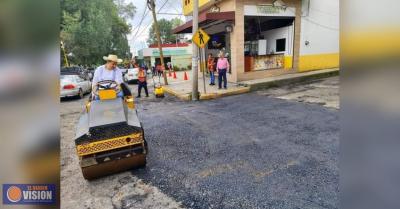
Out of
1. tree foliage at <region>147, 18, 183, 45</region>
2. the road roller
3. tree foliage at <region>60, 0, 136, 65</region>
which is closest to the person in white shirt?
the road roller

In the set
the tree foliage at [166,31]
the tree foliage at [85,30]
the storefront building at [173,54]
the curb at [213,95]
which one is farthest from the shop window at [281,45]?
the tree foliage at [166,31]

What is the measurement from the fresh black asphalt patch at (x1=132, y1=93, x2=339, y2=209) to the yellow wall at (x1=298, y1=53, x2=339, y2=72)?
26.3ft

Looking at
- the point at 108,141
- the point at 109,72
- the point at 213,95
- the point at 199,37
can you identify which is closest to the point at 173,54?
the point at 213,95

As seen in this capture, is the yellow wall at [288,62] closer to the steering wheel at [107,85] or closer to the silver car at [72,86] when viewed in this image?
the silver car at [72,86]

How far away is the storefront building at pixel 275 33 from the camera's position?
1310cm

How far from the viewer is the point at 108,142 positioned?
12.5 feet

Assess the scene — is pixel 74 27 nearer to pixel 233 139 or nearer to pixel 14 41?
pixel 233 139

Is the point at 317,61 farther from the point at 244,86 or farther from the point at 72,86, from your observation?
the point at 72,86

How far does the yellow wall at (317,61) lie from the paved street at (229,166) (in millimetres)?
7966

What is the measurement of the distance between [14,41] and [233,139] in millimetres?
4951

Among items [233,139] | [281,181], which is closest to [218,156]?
[233,139]

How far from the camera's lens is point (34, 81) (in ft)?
2.86

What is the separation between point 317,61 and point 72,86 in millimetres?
14021

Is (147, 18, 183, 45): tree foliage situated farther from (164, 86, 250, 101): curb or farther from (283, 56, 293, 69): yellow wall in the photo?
(164, 86, 250, 101): curb
